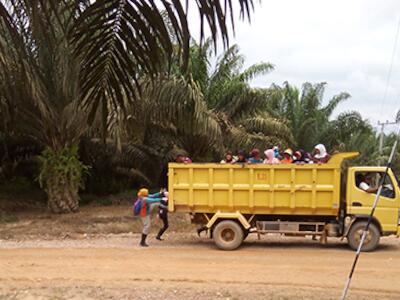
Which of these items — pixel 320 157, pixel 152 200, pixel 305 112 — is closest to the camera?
pixel 320 157

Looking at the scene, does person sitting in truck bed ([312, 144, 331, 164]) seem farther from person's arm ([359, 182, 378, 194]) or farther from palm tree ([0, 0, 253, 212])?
palm tree ([0, 0, 253, 212])

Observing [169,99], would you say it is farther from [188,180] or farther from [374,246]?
[374,246]

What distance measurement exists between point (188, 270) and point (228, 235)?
9.85 feet

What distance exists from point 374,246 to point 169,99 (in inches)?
232

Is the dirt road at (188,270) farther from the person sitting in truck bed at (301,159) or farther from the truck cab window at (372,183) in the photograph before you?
the person sitting in truck bed at (301,159)

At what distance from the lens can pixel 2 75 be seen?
3941 mm

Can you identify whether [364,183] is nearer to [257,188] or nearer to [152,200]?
[257,188]

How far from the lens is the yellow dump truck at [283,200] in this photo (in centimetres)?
1296

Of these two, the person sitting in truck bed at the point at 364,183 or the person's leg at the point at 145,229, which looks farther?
the person's leg at the point at 145,229

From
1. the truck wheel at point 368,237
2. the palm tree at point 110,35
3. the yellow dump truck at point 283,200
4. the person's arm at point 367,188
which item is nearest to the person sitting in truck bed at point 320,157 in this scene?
the yellow dump truck at point 283,200

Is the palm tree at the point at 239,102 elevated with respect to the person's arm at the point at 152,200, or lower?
elevated

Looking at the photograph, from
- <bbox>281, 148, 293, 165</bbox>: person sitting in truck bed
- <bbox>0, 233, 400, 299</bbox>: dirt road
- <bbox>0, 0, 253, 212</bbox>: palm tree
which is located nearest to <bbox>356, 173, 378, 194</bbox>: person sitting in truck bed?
<bbox>0, 233, 400, 299</bbox>: dirt road

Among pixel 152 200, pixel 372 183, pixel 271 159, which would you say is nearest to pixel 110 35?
pixel 271 159

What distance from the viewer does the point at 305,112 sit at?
2377cm
